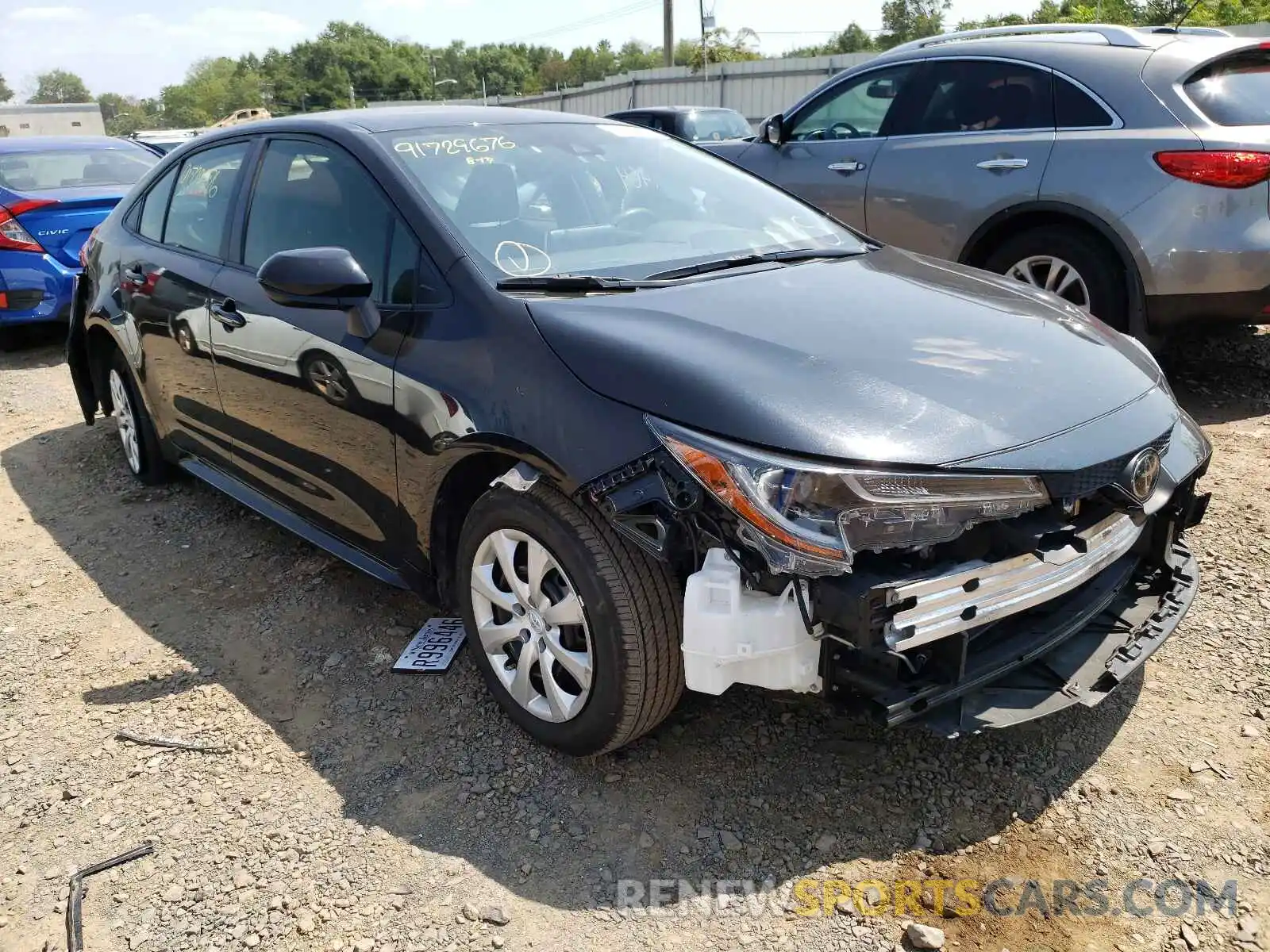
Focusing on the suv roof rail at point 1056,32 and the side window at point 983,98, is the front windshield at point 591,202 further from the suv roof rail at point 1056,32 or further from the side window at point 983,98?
the suv roof rail at point 1056,32

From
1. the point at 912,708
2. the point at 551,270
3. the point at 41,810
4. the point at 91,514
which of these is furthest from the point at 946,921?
the point at 91,514

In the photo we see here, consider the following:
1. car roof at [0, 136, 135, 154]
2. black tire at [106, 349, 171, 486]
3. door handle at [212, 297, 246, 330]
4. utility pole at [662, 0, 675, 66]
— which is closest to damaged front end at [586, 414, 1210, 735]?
door handle at [212, 297, 246, 330]

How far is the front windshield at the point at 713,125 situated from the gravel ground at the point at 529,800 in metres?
10.3

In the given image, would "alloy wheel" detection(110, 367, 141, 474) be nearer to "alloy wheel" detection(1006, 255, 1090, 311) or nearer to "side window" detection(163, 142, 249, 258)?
"side window" detection(163, 142, 249, 258)

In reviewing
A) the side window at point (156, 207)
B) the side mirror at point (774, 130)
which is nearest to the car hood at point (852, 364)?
the side window at point (156, 207)

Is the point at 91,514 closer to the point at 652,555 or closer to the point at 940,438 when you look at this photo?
the point at 652,555

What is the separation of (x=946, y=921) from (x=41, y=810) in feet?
7.53

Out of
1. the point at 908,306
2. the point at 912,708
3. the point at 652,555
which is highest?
the point at 908,306

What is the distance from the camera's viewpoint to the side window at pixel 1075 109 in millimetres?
4855

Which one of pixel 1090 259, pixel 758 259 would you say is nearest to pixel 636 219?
pixel 758 259

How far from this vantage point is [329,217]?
124 inches

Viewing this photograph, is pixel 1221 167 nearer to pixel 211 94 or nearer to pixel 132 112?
pixel 211 94

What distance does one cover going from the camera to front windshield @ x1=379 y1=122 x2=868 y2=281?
9.36 feet

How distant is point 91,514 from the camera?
4660mm
